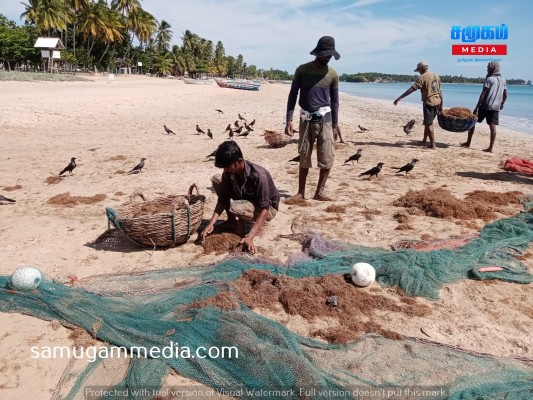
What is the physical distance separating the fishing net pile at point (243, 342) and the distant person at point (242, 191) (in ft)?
2.42

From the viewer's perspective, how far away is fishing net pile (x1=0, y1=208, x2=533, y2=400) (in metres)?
2.50

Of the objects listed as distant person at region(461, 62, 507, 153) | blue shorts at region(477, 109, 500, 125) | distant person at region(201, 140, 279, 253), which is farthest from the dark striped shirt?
blue shorts at region(477, 109, 500, 125)

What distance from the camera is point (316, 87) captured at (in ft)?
19.4

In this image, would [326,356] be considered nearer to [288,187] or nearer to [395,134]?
[288,187]

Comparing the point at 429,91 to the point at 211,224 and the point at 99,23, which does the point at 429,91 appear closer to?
the point at 211,224

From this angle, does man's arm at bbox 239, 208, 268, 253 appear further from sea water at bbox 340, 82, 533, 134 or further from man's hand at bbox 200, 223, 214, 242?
sea water at bbox 340, 82, 533, 134

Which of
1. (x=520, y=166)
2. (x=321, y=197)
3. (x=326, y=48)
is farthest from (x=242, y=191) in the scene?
(x=520, y=166)

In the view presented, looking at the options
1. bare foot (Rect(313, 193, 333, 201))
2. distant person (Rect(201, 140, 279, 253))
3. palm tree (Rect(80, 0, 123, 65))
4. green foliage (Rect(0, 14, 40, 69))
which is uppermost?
palm tree (Rect(80, 0, 123, 65))

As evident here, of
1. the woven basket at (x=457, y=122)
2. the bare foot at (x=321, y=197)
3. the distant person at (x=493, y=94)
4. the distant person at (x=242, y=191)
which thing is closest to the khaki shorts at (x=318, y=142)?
the bare foot at (x=321, y=197)

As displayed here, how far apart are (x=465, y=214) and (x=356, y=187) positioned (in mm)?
2060

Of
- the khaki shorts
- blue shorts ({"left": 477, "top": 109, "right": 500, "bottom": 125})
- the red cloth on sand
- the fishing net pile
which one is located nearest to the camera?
the fishing net pile

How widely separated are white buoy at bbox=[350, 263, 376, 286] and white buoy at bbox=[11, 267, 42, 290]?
2.84 meters

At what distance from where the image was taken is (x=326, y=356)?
2826 millimetres

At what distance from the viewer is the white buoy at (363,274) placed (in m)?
3.78
